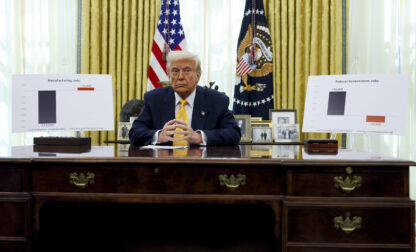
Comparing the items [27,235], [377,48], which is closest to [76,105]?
[27,235]

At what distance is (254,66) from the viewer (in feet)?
12.8

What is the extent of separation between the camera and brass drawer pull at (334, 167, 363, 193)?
54.6 inches

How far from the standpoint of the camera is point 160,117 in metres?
2.19

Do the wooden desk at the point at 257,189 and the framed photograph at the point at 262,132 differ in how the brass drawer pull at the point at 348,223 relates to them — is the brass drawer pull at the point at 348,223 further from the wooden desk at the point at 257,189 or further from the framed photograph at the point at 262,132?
the framed photograph at the point at 262,132

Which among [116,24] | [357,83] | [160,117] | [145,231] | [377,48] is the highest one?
[116,24]

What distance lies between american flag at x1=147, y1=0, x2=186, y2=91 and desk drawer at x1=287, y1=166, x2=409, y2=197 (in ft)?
9.10

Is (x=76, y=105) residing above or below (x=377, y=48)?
below

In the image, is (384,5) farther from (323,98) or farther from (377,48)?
(323,98)

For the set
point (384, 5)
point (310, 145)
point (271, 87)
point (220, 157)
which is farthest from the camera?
point (271, 87)

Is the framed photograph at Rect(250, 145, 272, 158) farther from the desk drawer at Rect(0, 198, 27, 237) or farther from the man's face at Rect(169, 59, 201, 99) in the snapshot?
the desk drawer at Rect(0, 198, 27, 237)

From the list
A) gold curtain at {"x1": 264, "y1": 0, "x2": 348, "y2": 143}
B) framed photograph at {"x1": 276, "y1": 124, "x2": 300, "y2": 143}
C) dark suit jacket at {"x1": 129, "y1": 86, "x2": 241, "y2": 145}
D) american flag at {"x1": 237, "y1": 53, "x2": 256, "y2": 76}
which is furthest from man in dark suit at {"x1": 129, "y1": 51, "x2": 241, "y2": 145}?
gold curtain at {"x1": 264, "y1": 0, "x2": 348, "y2": 143}

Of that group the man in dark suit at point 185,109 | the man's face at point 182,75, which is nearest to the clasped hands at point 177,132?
the man in dark suit at point 185,109

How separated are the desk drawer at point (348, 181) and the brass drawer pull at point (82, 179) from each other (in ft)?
2.65

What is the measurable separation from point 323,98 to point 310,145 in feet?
1.61
